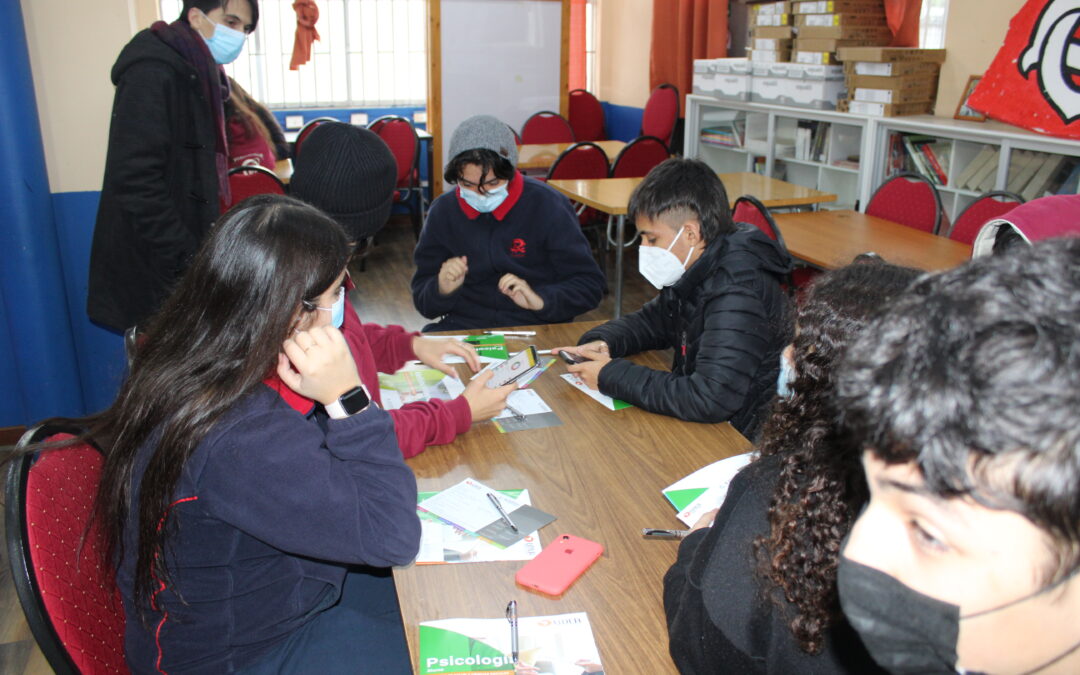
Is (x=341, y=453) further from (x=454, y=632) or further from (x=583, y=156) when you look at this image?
(x=583, y=156)

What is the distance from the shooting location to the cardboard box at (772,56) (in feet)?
17.9

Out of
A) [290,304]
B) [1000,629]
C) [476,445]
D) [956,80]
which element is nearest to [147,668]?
[290,304]

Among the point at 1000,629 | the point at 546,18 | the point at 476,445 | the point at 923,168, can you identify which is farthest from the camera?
the point at 546,18

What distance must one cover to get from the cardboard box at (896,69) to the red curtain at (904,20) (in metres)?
0.33

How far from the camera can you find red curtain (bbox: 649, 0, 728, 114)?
6.45m

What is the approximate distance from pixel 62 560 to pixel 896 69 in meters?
4.65

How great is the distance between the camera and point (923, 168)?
4.61 metres

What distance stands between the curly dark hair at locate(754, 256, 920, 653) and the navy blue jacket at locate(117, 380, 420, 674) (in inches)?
22.6

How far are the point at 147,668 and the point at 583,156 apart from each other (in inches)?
176

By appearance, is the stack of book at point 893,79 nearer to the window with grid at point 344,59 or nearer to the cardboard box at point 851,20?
the cardboard box at point 851,20

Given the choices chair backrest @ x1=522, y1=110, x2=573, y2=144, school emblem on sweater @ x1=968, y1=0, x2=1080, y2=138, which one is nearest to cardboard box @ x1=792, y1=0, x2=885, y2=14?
school emblem on sweater @ x1=968, y1=0, x2=1080, y2=138

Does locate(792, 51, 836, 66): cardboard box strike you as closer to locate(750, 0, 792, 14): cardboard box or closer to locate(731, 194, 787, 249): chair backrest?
locate(750, 0, 792, 14): cardboard box

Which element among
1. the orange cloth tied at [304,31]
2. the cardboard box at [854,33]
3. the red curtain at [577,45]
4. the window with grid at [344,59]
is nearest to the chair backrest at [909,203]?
the cardboard box at [854,33]

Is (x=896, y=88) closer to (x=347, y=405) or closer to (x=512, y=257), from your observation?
(x=512, y=257)
